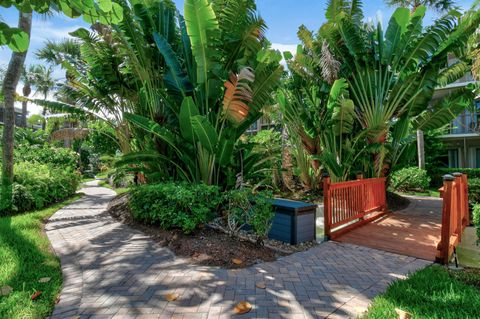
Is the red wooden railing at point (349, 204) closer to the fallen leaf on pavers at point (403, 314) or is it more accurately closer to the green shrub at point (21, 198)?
the fallen leaf on pavers at point (403, 314)

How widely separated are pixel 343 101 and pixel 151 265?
6.85 m

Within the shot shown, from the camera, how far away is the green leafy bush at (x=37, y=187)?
7.93 meters

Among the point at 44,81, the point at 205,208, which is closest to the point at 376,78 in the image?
the point at 205,208

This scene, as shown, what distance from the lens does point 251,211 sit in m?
5.06

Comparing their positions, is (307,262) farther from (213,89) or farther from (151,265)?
(213,89)

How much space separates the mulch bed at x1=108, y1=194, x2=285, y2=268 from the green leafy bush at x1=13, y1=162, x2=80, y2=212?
14.6ft

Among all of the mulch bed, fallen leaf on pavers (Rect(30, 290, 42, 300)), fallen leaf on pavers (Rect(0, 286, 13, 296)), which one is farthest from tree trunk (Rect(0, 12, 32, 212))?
fallen leaf on pavers (Rect(30, 290, 42, 300))

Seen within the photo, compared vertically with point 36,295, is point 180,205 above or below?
above

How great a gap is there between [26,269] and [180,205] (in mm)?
2491

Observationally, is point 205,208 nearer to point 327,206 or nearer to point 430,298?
point 327,206

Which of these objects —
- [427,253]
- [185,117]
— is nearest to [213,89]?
[185,117]

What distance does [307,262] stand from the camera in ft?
14.9

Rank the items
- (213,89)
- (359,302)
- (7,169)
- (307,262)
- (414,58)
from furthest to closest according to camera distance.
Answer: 1. (414,58)
2. (7,169)
3. (213,89)
4. (307,262)
5. (359,302)

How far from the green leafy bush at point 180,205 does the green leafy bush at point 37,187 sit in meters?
4.15
